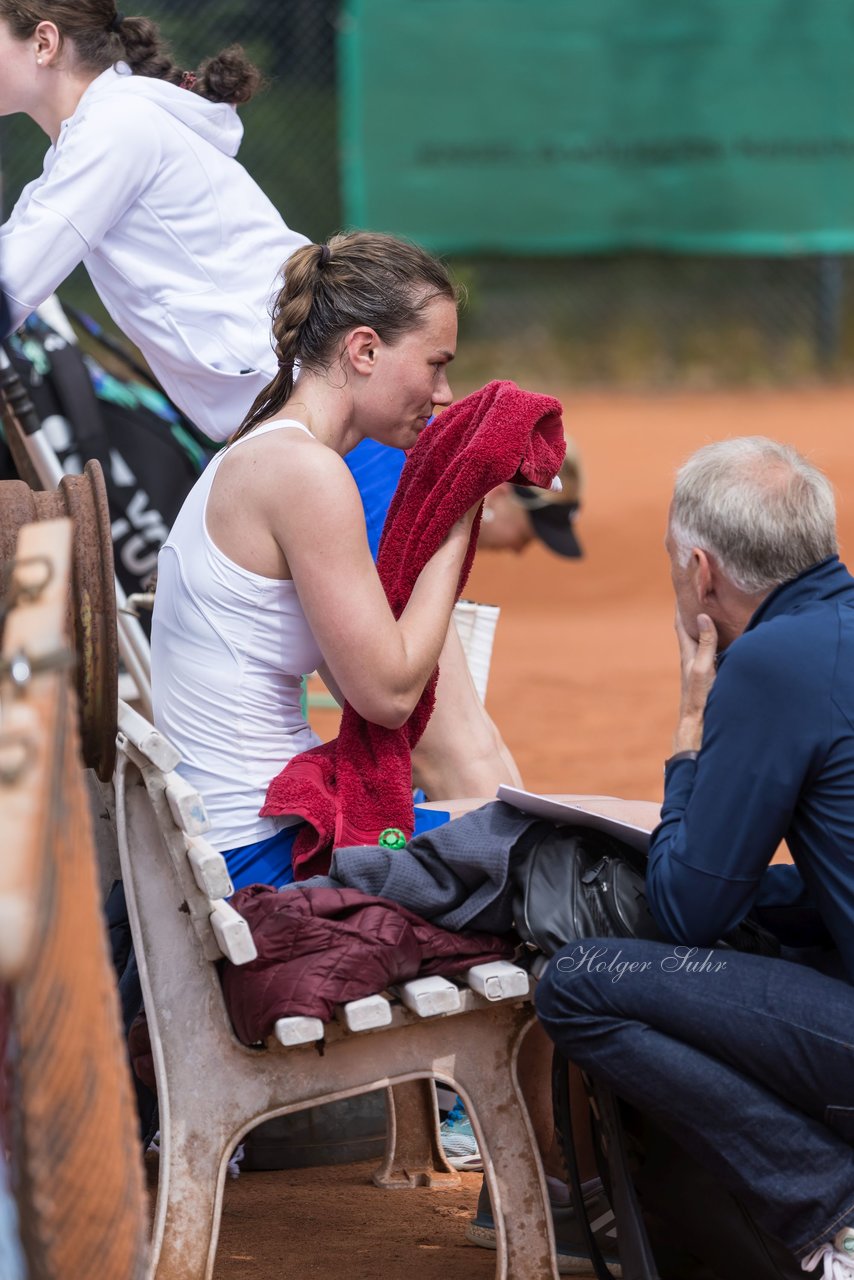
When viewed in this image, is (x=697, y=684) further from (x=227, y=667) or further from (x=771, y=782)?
(x=227, y=667)

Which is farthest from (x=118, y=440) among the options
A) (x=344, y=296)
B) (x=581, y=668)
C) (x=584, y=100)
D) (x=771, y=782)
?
(x=584, y=100)

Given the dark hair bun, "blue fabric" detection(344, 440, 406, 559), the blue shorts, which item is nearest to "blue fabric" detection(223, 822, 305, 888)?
the blue shorts

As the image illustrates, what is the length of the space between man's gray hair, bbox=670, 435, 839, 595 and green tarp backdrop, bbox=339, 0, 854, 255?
Answer: 10180mm

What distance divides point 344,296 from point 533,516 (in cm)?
349

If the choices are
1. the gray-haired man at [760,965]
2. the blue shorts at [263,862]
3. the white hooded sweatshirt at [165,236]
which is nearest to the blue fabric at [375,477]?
the white hooded sweatshirt at [165,236]

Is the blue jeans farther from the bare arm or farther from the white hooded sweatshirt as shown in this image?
the white hooded sweatshirt

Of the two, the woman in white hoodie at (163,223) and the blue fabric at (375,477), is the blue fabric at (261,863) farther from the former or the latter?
the blue fabric at (375,477)

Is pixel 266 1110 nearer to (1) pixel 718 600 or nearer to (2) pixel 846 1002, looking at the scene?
→ (2) pixel 846 1002

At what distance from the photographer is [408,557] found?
2.85m

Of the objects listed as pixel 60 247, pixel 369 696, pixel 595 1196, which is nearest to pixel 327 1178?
pixel 595 1196

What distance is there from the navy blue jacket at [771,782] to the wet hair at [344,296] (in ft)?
2.77

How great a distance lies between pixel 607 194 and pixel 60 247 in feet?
33.0

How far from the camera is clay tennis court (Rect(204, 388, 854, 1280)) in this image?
9.20ft

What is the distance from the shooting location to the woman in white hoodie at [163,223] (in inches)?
131
